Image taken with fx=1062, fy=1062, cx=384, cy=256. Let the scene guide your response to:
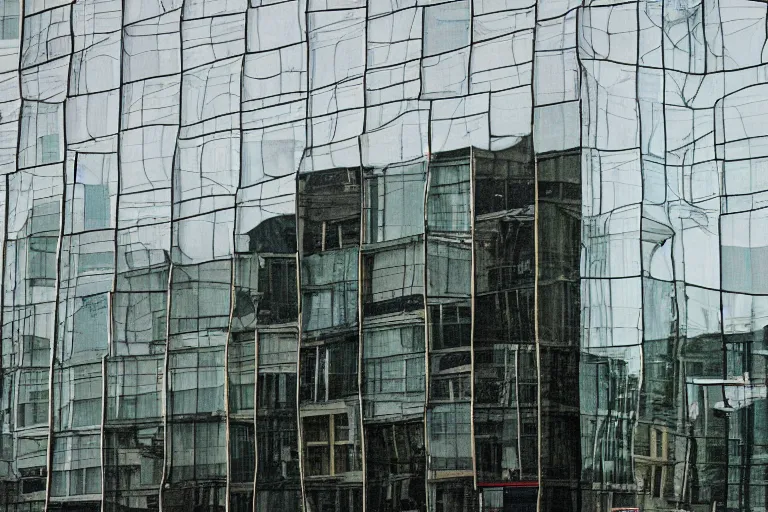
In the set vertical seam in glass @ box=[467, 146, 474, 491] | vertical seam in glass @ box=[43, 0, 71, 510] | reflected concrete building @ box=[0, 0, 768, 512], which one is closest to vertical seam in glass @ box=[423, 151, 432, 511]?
reflected concrete building @ box=[0, 0, 768, 512]

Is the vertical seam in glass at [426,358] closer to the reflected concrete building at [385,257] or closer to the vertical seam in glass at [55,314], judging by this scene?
the reflected concrete building at [385,257]

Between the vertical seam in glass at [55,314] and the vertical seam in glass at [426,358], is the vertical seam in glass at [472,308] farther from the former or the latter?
the vertical seam in glass at [55,314]

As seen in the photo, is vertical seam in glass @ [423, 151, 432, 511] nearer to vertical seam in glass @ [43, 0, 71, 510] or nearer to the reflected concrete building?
the reflected concrete building

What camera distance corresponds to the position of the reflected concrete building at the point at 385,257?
4.41 meters

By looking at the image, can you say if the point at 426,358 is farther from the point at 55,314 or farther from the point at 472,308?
the point at 55,314

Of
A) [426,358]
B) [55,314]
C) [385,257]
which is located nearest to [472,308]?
[426,358]

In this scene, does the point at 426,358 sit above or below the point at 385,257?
below

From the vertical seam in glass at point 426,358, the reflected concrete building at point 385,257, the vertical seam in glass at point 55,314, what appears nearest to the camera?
the reflected concrete building at point 385,257

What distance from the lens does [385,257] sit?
15.5 ft

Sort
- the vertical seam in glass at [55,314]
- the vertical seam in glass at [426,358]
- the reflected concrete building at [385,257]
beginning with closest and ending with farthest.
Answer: the reflected concrete building at [385,257] < the vertical seam in glass at [426,358] < the vertical seam in glass at [55,314]

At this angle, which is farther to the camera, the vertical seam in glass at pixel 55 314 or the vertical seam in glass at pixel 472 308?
the vertical seam in glass at pixel 55 314

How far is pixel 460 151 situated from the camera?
15.4 ft

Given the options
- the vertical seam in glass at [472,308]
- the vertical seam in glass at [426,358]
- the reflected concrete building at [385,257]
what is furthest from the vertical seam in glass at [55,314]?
the vertical seam in glass at [472,308]

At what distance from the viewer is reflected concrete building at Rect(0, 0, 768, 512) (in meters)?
4.41
